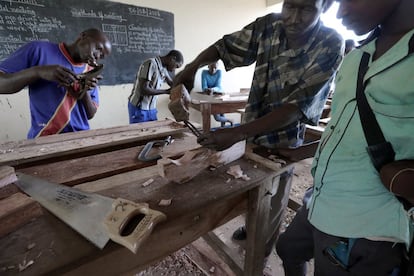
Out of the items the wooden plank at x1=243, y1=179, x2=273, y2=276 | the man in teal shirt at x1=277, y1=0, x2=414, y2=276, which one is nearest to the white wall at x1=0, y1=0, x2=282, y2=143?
the wooden plank at x1=243, y1=179, x2=273, y2=276

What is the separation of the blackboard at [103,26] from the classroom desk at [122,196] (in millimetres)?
2607

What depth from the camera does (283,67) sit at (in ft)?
4.00

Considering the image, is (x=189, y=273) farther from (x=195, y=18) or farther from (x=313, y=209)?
(x=195, y=18)

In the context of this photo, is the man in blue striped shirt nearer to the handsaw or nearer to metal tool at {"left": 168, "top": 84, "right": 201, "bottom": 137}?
metal tool at {"left": 168, "top": 84, "right": 201, "bottom": 137}

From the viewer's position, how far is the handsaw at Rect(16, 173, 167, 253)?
61 cm

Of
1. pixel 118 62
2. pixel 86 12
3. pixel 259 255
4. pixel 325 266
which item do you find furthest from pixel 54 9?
pixel 325 266

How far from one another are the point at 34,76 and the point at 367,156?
1.79 meters

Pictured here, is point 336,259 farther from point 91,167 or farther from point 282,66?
point 91,167

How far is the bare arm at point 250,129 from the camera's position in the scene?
3.12 ft

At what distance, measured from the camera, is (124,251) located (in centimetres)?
73

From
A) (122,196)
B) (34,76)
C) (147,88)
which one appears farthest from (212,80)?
(122,196)

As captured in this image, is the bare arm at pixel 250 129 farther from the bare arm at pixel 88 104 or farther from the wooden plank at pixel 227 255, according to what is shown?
the bare arm at pixel 88 104

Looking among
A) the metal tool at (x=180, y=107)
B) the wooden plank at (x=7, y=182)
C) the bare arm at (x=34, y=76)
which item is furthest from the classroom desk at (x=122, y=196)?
the bare arm at (x=34, y=76)

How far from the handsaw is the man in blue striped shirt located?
0.39 m
